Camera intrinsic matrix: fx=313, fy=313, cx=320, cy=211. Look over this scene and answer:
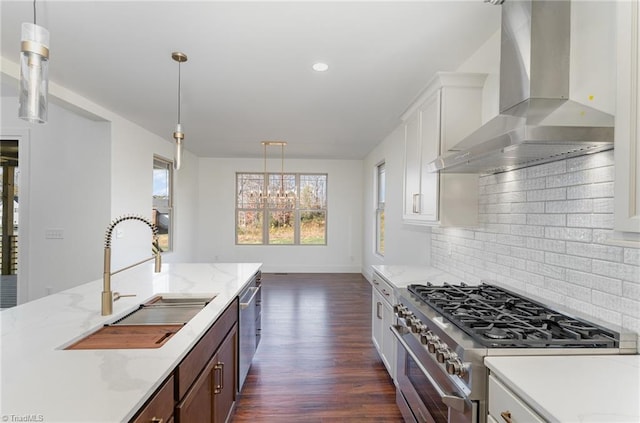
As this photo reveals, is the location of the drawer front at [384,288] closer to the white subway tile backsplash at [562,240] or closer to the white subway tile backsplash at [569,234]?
the white subway tile backsplash at [562,240]

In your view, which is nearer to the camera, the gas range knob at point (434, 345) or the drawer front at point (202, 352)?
the drawer front at point (202, 352)

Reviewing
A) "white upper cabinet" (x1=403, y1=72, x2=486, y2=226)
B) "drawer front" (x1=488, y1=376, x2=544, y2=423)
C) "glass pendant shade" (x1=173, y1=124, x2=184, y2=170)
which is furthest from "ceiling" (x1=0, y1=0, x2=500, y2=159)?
"drawer front" (x1=488, y1=376, x2=544, y2=423)

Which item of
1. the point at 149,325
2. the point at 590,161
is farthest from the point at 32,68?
the point at 590,161

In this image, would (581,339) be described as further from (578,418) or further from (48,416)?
(48,416)

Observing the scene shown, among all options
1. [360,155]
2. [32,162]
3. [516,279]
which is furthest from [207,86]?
[360,155]

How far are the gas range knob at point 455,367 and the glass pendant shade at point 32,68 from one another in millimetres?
1931

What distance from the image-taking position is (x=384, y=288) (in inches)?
106

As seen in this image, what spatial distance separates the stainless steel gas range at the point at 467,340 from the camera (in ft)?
4.02

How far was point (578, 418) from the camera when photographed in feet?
2.70

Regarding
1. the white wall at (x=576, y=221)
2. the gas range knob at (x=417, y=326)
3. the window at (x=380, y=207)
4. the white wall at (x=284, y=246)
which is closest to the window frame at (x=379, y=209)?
the window at (x=380, y=207)

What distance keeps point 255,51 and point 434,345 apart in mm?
2345

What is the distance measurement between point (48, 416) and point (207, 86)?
2.95 m

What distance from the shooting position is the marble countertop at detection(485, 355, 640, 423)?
854 mm

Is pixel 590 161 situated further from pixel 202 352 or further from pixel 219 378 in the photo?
pixel 219 378
